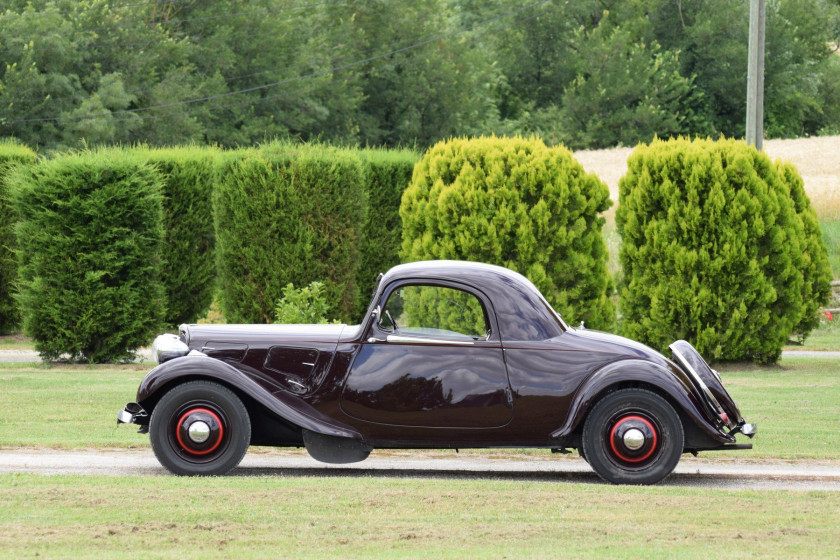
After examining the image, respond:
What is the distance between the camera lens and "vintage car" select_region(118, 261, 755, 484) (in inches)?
303

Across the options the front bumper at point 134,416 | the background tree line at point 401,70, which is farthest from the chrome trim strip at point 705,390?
the background tree line at point 401,70

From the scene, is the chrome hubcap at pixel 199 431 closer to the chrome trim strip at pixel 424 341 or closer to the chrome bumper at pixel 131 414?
the chrome bumper at pixel 131 414

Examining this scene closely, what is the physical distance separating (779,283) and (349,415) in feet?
Answer: 30.9

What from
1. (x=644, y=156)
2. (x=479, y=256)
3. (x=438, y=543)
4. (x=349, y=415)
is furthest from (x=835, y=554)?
(x=644, y=156)

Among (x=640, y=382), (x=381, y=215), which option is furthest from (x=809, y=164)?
(x=640, y=382)

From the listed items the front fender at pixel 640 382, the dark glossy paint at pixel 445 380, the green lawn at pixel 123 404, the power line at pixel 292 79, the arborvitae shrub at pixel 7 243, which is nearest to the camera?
the front fender at pixel 640 382

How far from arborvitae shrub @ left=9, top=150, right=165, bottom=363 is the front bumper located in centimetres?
762

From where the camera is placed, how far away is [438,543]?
229 inches

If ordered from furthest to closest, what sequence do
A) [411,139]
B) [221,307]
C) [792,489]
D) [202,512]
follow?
[411,139] < [221,307] < [792,489] < [202,512]

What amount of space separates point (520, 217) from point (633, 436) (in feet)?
23.4

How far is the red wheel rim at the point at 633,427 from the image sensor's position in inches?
303

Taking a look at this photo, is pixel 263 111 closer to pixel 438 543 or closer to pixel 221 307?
pixel 221 307

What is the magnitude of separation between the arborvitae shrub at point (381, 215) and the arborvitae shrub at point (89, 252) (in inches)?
186

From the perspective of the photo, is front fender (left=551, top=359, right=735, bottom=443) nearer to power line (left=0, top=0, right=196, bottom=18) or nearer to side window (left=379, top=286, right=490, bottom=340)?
side window (left=379, top=286, right=490, bottom=340)
